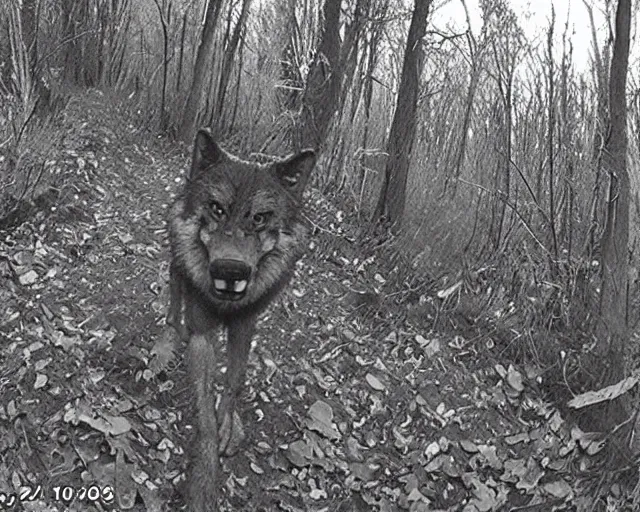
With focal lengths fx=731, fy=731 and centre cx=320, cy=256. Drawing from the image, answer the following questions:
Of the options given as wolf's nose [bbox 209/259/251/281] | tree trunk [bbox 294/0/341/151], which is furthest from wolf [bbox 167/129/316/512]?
tree trunk [bbox 294/0/341/151]

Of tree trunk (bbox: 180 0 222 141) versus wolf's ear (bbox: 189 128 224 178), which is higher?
tree trunk (bbox: 180 0 222 141)

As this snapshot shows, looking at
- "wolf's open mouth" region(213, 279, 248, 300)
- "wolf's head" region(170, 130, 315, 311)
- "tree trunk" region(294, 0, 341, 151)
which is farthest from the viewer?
"tree trunk" region(294, 0, 341, 151)

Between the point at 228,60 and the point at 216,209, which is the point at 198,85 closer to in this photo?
the point at 228,60

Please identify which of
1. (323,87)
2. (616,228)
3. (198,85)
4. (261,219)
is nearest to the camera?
(261,219)

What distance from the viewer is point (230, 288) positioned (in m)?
4.25

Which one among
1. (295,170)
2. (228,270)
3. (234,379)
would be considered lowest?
(234,379)

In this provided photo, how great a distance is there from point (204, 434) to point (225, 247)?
1.23 meters

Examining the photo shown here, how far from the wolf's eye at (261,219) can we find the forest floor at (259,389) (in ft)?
4.37

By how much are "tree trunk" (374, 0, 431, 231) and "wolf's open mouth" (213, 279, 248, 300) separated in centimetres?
356

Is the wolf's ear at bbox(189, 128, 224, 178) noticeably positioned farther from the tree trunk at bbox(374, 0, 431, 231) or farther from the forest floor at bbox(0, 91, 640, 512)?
the tree trunk at bbox(374, 0, 431, 231)

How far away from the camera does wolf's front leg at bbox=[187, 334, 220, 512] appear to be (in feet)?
14.5
